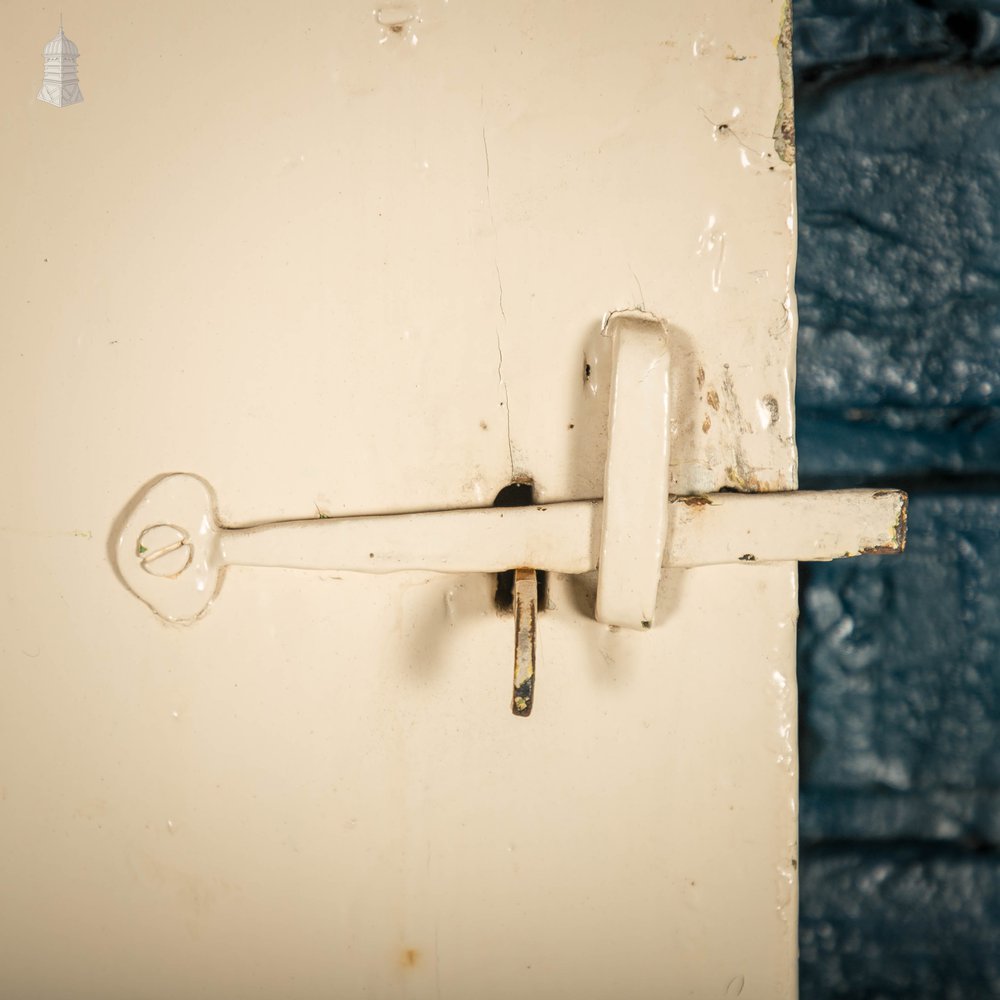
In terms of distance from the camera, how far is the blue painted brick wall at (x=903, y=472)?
2.26ft

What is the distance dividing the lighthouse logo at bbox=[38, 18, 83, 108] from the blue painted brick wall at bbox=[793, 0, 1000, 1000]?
53cm

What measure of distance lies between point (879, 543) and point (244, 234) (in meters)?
0.41

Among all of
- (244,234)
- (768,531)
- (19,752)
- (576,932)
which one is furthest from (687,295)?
(19,752)

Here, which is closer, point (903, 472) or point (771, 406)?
point (771, 406)

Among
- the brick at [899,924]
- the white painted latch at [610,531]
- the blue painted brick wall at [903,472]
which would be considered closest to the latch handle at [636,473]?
the white painted latch at [610,531]

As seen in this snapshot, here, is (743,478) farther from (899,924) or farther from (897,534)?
(899,924)

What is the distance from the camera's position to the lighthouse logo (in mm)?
511

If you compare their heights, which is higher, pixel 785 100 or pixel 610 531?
pixel 785 100

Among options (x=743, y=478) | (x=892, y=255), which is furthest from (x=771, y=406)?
(x=892, y=255)

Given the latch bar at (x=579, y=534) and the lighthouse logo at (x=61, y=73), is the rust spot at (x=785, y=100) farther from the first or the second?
the lighthouse logo at (x=61, y=73)

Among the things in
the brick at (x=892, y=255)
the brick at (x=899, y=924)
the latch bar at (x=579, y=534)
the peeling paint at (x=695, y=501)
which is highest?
the brick at (x=892, y=255)

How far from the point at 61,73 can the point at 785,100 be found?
0.43 m

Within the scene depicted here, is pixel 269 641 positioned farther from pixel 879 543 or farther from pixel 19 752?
pixel 879 543

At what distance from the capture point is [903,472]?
707 mm
